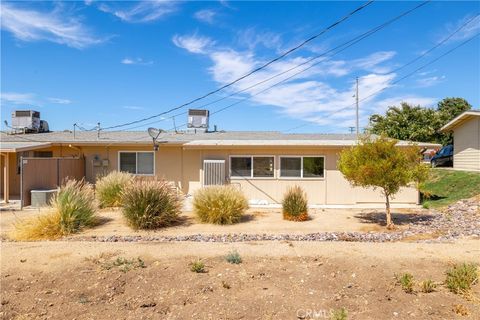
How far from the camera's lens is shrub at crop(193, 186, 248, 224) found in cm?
1145

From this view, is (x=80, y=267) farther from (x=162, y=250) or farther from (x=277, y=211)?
(x=277, y=211)

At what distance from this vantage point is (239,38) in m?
16.9

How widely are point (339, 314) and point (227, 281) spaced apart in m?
1.94

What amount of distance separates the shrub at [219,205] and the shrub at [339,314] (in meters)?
6.82

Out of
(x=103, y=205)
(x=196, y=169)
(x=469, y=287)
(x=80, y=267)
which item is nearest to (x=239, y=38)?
(x=196, y=169)

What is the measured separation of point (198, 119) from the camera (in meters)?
22.5

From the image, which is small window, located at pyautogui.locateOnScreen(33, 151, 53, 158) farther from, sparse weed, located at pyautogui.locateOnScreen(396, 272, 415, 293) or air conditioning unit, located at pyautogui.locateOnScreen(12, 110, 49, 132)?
sparse weed, located at pyautogui.locateOnScreen(396, 272, 415, 293)

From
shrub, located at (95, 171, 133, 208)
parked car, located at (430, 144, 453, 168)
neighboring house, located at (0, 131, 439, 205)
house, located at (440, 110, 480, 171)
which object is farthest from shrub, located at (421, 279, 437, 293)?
parked car, located at (430, 144, 453, 168)

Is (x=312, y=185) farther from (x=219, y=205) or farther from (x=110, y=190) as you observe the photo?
(x=110, y=190)

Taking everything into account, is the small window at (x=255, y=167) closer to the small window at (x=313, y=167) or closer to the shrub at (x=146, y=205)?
the small window at (x=313, y=167)

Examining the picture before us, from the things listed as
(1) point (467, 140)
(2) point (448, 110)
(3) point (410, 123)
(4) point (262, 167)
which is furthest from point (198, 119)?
(2) point (448, 110)

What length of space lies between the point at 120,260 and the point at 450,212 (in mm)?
12000

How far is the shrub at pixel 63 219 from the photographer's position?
9.75 metres

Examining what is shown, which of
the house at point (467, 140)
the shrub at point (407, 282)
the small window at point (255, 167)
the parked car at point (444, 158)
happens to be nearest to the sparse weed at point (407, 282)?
the shrub at point (407, 282)
